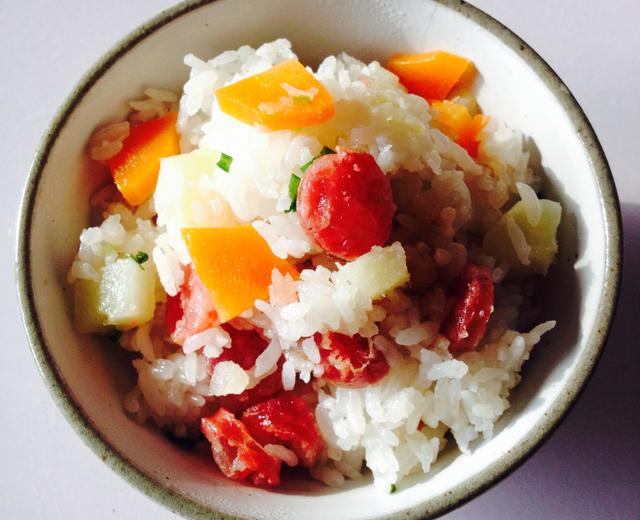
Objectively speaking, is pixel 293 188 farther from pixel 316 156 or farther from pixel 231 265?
pixel 231 265

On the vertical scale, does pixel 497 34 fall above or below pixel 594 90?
above

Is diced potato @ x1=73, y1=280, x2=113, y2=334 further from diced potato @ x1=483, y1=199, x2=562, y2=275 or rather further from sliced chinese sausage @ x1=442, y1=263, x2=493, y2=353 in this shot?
diced potato @ x1=483, y1=199, x2=562, y2=275

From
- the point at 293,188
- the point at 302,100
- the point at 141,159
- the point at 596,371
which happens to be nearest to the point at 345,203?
the point at 293,188

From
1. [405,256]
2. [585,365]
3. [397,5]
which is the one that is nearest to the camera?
[585,365]

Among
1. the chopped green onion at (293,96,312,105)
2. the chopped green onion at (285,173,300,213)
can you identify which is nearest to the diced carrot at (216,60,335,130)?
the chopped green onion at (293,96,312,105)

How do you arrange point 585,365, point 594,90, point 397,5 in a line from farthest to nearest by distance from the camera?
point 594,90, point 397,5, point 585,365

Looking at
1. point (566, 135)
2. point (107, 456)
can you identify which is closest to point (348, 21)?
point (566, 135)

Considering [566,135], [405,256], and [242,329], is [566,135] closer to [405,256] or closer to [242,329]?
[405,256]
